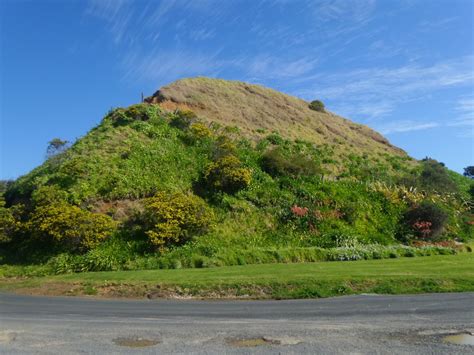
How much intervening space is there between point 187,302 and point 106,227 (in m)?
12.8

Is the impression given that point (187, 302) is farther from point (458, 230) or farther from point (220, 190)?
point (458, 230)

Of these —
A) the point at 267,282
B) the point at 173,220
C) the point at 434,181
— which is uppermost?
the point at 434,181

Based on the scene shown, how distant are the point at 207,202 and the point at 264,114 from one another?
2554 cm

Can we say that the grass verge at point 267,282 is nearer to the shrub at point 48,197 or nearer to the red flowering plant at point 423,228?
the shrub at point 48,197

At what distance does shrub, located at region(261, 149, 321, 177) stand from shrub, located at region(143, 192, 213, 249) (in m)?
10.7

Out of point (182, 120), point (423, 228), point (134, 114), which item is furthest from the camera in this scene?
point (182, 120)

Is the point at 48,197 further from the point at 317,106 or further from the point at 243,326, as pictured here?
the point at 317,106

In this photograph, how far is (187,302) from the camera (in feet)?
45.8

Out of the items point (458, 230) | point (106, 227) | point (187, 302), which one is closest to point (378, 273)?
point (187, 302)

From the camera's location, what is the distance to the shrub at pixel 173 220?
80.0ft

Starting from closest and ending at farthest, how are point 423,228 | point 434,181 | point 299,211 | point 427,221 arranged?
point 299,211 < point 423,228 < point 427,221 < point 434,181

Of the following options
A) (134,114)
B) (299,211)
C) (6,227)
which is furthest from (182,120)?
(6,227)

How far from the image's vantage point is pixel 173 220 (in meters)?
25.0

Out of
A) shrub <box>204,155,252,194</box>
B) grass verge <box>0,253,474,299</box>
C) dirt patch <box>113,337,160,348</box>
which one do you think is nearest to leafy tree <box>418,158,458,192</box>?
shrub <box>204,155,252,194</box>
